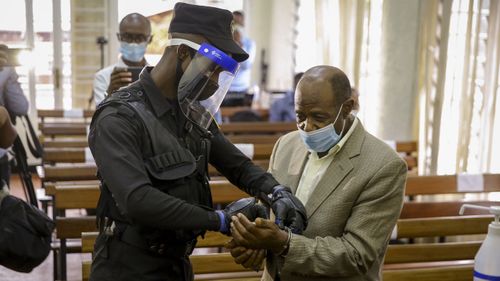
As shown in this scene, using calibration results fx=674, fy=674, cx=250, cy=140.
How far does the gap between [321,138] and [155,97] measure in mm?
542

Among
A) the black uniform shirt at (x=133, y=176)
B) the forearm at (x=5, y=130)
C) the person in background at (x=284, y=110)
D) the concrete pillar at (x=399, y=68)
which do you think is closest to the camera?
the black uniform shirt at (x=133, y=176)

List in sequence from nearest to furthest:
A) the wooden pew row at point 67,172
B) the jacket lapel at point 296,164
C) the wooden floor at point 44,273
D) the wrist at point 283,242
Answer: the wrist at point 283,242
the jacket lapel at point 296,164
the wooden pew row at point 67,172
the wooden floor at point 44,273

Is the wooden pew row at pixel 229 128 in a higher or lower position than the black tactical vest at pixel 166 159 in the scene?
lower

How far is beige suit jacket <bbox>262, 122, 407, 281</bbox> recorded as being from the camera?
6.48 feet

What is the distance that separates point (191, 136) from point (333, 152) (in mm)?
475

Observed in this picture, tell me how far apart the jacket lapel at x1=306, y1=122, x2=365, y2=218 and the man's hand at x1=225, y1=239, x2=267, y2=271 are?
260 millimetres

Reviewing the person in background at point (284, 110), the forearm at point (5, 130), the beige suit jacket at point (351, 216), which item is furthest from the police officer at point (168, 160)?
the person in background at point (284, 110)

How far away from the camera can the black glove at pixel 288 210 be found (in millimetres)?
1918

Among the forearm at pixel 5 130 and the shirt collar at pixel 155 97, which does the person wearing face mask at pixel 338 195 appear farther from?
the forearm at pixel 5 130

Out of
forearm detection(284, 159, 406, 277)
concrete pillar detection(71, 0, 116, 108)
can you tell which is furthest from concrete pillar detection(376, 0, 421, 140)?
concrete pillar detection(71, 0, 116, 108)

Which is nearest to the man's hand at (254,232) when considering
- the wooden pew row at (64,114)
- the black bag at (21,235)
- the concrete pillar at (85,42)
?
the black bag at (21,235)

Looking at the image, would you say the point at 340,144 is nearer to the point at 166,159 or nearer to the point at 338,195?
the point at 338,195

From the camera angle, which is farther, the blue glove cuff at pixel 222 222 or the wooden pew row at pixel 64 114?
the wooden pew row at pixel 64 114

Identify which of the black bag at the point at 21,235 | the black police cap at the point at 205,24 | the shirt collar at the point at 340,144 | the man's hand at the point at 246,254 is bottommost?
the black bag at the point at 21,235
